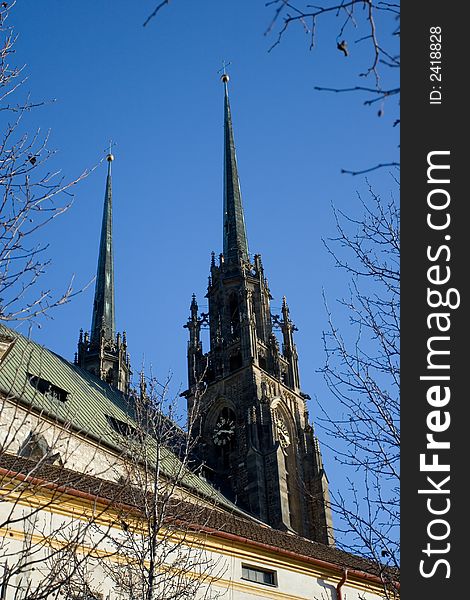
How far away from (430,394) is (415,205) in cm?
136

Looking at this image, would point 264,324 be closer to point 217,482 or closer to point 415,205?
point 217,482

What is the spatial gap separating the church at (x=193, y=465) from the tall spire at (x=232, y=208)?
0.11 metres

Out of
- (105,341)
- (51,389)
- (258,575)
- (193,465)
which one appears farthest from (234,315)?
(258,575)

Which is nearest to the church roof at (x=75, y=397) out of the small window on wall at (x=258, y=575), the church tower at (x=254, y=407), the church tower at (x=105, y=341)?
the church tower at (x=254, y=407)

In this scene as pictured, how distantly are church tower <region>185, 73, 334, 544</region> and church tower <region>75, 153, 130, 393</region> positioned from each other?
14.1 ft

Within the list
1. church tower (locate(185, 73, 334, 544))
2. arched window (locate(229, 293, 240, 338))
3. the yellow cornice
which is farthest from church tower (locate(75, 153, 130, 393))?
the yellow cornice

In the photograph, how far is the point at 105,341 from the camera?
4447 centimetres

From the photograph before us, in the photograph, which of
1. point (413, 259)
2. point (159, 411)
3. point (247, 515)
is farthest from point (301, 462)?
point (413, 259)

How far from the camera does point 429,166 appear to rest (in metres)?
5.75

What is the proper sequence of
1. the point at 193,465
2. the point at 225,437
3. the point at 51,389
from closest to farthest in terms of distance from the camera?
the point at 51,389
the point at 193,465
the point at 225,437

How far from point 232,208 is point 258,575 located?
36.6m

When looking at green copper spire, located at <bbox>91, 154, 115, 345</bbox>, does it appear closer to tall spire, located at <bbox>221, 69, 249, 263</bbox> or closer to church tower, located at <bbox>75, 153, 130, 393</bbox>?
church tower, located at <bbox>75, 153, 130, 393</bbox>

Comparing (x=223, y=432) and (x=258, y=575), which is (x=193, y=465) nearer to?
(x=223, y=432)

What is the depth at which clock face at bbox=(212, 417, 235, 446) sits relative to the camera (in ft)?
120
